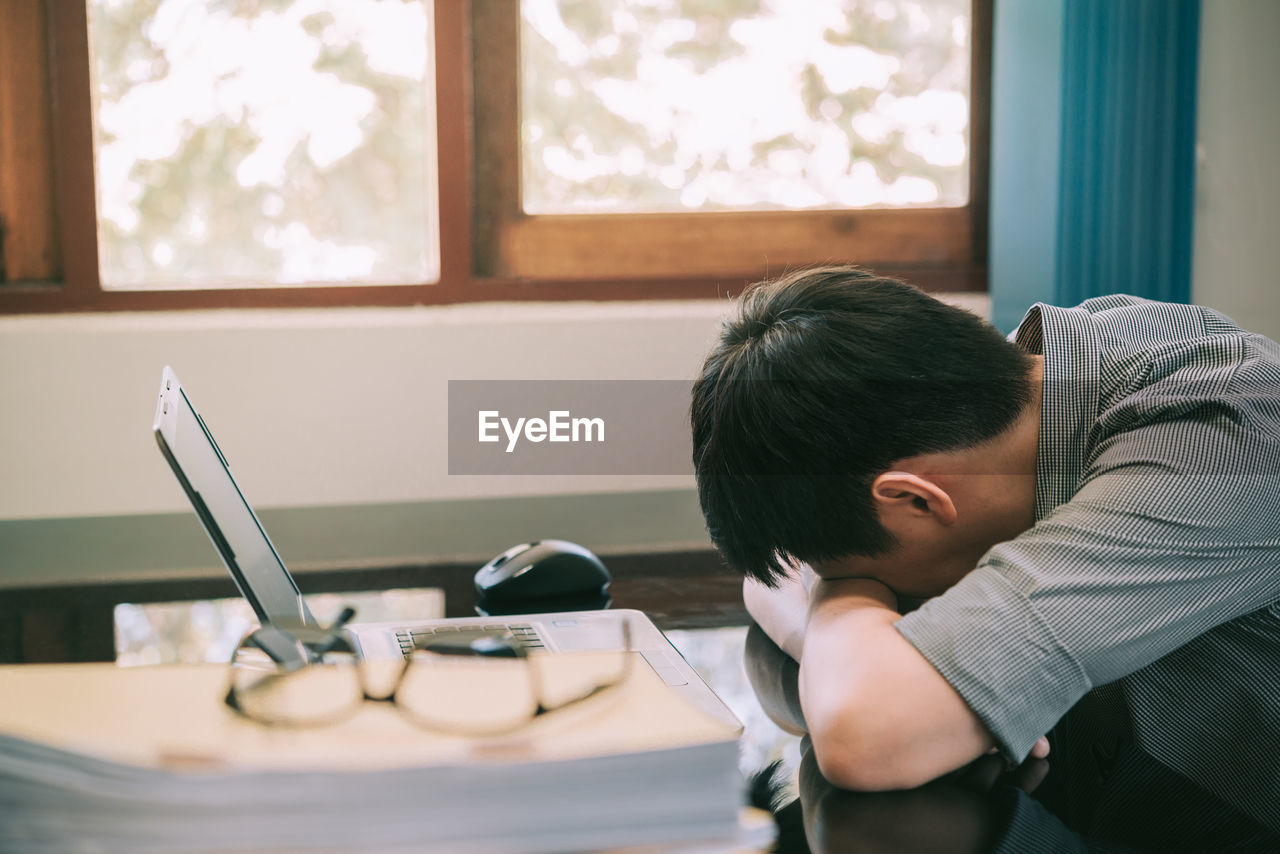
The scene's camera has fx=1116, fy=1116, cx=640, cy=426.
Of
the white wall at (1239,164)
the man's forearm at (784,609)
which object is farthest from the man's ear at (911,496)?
the white wall at (1239,164)

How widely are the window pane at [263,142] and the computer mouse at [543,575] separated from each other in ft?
3.02

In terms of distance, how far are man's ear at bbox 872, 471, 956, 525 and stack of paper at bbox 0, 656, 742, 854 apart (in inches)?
12.7

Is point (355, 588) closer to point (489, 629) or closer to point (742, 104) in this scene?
point (489, 629)

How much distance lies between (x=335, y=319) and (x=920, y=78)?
46.0 inches

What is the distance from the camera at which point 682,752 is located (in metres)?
0.48

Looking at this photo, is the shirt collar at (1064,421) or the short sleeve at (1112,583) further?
the shirt collar at (1064,421)

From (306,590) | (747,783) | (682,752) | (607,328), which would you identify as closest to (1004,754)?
(747,783)

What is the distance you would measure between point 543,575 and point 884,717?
515 millimetres

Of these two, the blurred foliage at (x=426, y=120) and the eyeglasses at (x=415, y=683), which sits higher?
the blurred foliage at (x=426, y=120)

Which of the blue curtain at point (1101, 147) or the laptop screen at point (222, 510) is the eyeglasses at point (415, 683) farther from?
the blue curtain at point (1101, 147)

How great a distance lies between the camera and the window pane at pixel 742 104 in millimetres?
1982

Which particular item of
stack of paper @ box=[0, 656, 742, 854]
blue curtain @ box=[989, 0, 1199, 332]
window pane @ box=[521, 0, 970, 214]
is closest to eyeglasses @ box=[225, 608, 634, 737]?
stack of paper @ box=[0, 656, 742, 854]

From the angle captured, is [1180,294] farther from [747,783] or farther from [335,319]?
[747,783]

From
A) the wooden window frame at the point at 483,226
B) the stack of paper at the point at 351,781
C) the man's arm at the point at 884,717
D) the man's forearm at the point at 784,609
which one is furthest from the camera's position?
the wooden window frame at the point at 483,226
